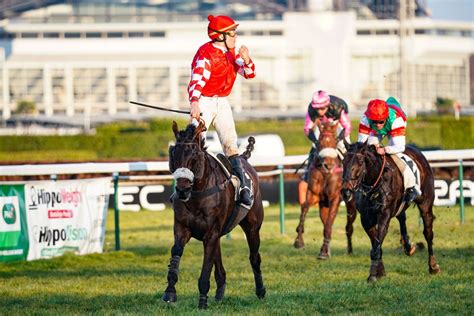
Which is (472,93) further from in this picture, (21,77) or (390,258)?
(390,258)

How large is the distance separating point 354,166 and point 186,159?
2.49 m

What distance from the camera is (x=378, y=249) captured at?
1147 centimetres

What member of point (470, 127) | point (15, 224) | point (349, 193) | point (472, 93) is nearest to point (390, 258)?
point (349, 193)

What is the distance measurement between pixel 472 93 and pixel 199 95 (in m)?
109

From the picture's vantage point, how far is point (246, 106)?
321 ft

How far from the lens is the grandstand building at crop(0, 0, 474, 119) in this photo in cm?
9762

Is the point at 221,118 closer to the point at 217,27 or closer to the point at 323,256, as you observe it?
the point at 217,27

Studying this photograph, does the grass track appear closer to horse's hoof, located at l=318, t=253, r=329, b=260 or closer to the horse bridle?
horse's hoof, located at l=318, t=253, r=329, b=260

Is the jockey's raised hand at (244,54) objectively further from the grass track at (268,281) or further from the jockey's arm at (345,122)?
the jockey's arm at (345,122)

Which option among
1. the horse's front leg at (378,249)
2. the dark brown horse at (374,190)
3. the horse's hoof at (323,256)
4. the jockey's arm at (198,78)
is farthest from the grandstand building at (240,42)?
the jockey's arm at (198,78)

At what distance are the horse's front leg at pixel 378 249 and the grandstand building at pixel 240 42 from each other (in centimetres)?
7978

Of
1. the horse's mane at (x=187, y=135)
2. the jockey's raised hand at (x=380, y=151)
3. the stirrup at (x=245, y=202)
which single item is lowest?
the stirrup at (x=245, y=202)

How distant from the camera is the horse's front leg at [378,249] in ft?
37.6

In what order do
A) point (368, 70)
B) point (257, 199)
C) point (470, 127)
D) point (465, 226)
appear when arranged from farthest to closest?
point (368, 70), point (470, 127), point (465, 226), point (257, 199)
